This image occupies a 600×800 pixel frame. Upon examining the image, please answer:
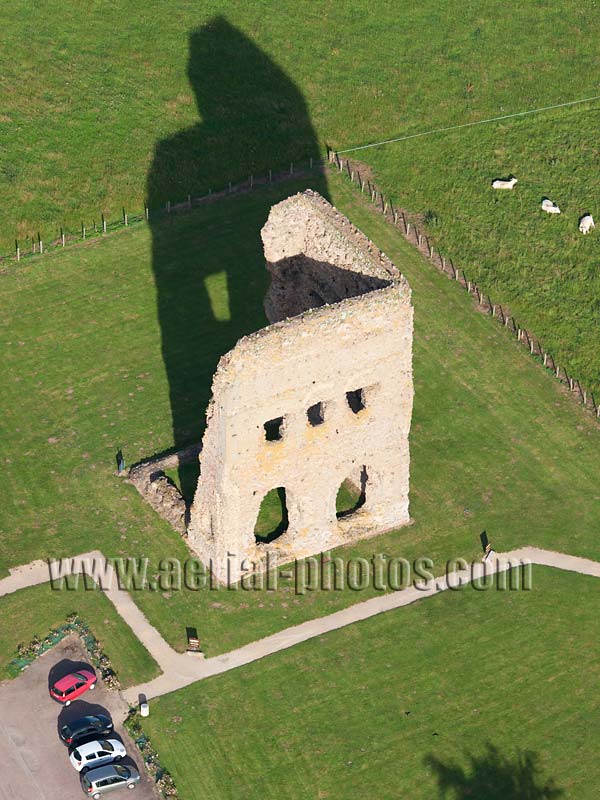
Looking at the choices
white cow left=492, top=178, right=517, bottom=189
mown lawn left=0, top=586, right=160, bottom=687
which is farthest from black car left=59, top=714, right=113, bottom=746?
white cow left=492, top=178, right=517, bottom=189

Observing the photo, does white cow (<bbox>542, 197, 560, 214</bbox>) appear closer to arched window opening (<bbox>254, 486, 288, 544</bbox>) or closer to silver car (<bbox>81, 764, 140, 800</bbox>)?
arched window opening (<bbox>254, 486, 288, 544</bbox>)

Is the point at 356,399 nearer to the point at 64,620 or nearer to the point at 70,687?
the point at 64,620

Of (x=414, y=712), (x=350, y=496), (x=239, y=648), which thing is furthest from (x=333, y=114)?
(x=414, y=712)

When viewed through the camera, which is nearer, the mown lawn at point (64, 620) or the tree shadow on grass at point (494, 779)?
the tree shadow on grass at point (494, 779)

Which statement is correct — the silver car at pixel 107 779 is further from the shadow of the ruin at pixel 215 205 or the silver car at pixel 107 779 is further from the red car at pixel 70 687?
the shadow of the ruin at pixel 215 205

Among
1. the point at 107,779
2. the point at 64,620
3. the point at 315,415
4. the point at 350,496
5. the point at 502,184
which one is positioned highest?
the point at 502,184

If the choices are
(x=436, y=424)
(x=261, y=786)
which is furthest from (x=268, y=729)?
(x=436, y=424)

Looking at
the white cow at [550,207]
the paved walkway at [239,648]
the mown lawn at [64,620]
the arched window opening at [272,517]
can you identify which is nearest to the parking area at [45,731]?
the mown lawn at [64,620]
